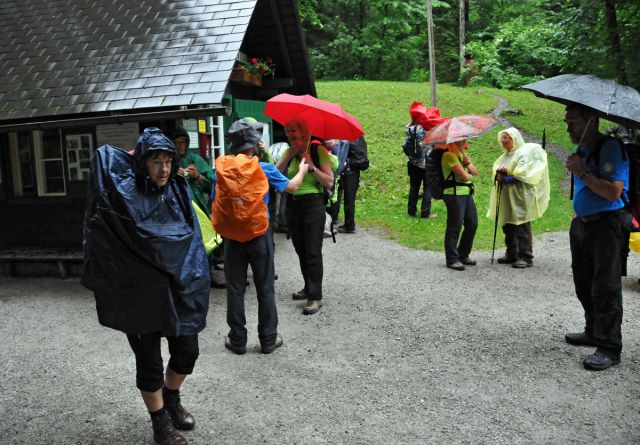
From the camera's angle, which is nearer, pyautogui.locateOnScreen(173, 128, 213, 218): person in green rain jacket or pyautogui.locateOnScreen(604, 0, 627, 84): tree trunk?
pyautogui.locateOnScreen(604, 0, 627, 84): tree trunk

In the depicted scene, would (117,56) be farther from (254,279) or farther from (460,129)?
(460,129)

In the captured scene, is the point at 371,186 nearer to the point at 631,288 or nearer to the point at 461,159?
the point at 461,159

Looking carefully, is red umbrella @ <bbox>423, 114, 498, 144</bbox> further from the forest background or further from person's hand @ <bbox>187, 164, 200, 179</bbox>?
the forest background

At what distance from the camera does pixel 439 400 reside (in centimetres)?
404

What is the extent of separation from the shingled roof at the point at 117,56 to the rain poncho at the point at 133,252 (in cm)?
355

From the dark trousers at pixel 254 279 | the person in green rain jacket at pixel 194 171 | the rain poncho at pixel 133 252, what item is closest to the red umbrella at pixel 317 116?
the person in green rain jacket at pixel 194 171

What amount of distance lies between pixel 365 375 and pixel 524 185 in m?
4.42

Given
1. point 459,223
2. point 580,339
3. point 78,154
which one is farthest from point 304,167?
point 78,154

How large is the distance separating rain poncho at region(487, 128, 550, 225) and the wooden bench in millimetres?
6265

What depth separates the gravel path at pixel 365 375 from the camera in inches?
143

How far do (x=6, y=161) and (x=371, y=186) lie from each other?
8.13m

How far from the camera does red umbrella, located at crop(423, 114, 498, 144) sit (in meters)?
7.06

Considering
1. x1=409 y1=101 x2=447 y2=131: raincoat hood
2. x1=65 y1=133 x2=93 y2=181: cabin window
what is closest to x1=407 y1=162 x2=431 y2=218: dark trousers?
x1=409 y1=101 x2=447 y2=131: raincoat hood

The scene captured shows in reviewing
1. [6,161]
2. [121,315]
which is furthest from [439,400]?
[6,161]
